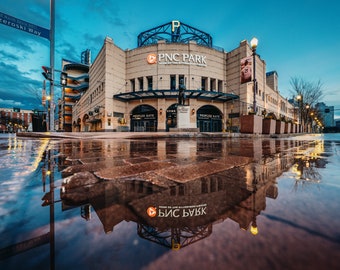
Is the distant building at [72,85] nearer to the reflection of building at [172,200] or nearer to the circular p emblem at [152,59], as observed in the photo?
the circular p emblem at [152,59]

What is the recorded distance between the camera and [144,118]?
27344mm

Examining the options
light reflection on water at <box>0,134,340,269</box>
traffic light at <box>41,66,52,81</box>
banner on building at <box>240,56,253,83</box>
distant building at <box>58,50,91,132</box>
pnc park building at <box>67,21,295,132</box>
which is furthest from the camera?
distant building at <box>58,50,91,132</box>

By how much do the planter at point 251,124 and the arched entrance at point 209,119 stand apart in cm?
1540

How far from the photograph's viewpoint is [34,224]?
785mm

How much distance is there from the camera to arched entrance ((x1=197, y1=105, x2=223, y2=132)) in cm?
2705

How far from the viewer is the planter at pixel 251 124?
10852 mm

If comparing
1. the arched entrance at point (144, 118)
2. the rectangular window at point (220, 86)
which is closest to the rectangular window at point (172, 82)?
the arched entrance at point (144, 118)

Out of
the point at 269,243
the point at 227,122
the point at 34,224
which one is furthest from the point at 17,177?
the point at 227,122

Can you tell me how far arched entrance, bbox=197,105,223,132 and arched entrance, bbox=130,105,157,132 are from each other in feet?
25.4

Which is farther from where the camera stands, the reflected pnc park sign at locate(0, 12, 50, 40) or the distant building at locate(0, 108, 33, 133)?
the distant building at locate(0, 108, 33, 133)

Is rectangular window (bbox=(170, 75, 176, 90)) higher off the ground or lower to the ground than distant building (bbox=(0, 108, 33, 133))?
higher

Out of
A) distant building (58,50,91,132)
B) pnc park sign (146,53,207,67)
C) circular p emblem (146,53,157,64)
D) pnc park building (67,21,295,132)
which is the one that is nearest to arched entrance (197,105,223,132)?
pnc park building (67,21,295,132)

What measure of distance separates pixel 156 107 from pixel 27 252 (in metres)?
24.9

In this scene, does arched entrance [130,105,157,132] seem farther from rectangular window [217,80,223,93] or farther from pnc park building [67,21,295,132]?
rectangular window [217,80,223,93]
